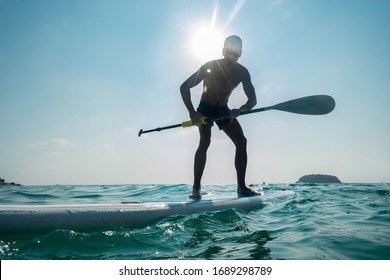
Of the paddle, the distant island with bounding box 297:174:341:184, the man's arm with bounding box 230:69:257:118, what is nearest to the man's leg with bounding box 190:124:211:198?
the man's arm with bounding box 230:69:257:118

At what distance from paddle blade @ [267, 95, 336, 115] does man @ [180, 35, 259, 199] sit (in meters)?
1.00

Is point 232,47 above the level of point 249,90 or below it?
above

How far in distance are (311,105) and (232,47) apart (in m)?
2.01

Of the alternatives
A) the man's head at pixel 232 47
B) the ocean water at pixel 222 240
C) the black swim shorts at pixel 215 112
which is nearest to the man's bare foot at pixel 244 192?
the black swim shorts at pixel 215 112

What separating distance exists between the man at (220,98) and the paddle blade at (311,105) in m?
1.00

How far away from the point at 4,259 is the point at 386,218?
4009 millimetres

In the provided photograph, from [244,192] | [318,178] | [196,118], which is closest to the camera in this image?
[196,118]

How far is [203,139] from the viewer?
462 centimetres

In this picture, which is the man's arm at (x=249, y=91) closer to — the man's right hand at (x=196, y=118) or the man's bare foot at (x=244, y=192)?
the man's right hand at (x=196, y=118)

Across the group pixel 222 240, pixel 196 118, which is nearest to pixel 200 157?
pixel 196 118

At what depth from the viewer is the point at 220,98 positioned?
15.4ft

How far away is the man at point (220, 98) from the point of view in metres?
4.47

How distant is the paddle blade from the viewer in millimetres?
5277

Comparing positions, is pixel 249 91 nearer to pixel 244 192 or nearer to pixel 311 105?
pixel 311 105
